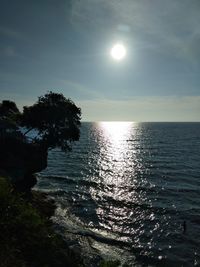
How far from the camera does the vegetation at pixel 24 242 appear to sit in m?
13.5

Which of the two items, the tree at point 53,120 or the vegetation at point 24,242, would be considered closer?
the vegetation at point 24,242

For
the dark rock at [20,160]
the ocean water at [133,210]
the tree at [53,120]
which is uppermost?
the tree at [53,120]

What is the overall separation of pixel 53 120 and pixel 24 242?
117 ft

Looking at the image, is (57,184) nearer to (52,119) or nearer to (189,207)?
(52,119)

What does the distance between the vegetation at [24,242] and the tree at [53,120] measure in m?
33.0

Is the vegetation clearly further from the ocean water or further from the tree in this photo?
the tree

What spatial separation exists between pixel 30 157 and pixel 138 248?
22236 millimetres

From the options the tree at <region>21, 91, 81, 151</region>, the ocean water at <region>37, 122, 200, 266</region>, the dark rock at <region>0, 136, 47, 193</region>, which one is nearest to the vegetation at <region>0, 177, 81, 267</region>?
the ocean water at <region>37, 122, 200, 266</region>

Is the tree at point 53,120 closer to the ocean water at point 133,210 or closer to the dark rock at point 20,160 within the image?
the dark rock at point 20,160

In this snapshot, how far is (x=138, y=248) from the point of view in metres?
33.4

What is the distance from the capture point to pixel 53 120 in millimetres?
49344

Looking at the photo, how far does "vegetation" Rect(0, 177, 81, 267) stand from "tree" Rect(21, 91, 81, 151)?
32958 mm

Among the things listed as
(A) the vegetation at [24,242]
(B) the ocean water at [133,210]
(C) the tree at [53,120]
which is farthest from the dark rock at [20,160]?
(A) the vegetation at [24,242]

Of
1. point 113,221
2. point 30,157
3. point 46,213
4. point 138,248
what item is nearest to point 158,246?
point 138,248
